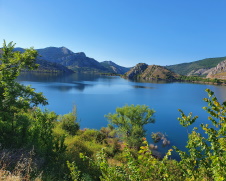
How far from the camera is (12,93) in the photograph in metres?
11.7

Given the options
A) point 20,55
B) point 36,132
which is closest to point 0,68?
point 20,55

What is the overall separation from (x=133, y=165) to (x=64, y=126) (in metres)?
31.1

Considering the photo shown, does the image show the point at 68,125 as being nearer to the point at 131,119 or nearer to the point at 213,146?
the point at 131,119

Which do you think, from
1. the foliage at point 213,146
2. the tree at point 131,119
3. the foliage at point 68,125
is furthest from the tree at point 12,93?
the tree at point 131,119

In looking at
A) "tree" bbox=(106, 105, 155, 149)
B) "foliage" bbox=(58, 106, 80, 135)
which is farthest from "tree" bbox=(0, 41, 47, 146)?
"tree" bbox=(106, 105, 155, 149)

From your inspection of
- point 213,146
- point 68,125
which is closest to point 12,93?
point 213,146

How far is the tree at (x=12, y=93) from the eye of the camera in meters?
11.8

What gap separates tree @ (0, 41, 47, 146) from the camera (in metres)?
11.8

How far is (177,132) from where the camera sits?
41.7 metres

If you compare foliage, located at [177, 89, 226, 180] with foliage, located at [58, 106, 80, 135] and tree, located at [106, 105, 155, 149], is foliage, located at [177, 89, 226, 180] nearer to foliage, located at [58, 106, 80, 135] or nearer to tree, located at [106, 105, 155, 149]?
tree, located at [106, 105, 155, 149]

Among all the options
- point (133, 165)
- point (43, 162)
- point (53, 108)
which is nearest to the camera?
point (133, 165)

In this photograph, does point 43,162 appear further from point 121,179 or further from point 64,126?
point 64,126

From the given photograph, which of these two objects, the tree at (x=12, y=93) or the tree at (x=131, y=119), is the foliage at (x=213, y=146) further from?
the tree at (x=131, y=119)

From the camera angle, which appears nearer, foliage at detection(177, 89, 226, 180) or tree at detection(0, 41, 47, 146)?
foliage at detection(177, 89, 226, 180)
